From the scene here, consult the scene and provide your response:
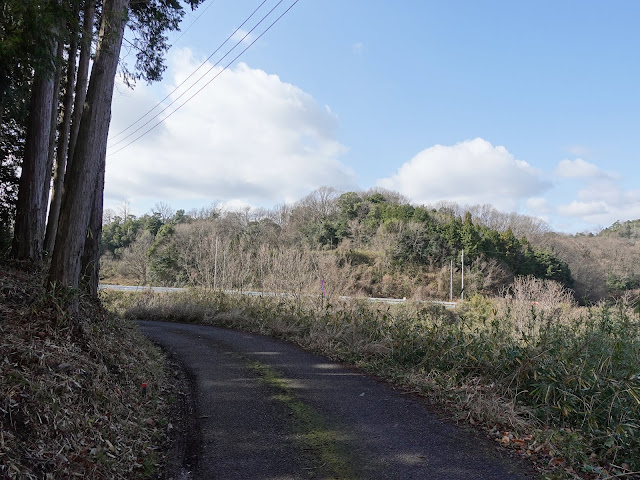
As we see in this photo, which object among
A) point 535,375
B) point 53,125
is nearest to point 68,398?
point 535,375

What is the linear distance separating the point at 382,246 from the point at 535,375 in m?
31.9

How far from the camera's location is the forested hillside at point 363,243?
3120cm

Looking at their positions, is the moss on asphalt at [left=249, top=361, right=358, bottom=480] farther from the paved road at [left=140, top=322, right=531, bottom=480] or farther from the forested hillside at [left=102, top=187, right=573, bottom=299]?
the forested hillside at [left=102, top=187, right=573, bottom=299]

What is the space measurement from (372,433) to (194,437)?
1.86 metres

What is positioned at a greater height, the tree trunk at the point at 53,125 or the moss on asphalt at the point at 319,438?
the tree trunk at the point at 53,125

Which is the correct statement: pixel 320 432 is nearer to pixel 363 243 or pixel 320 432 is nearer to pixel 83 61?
pixel 83 61

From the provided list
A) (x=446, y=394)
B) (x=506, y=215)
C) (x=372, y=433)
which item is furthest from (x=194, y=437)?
(x=506, y=215)

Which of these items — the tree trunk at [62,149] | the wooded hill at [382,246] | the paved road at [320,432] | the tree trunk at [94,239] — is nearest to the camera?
the paved road at [320,432]

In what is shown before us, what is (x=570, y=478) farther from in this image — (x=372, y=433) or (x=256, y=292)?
(x=256, y=292)

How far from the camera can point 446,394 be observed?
5.14 m

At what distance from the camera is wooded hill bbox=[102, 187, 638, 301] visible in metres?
31.0

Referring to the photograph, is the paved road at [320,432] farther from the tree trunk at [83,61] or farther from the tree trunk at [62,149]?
the tree trunk at [62,149]

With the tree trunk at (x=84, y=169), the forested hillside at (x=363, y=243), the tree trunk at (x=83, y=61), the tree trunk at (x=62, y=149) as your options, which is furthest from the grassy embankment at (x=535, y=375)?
the forested hillside at (x=363, y=243)

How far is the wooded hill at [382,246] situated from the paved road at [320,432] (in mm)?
16730
